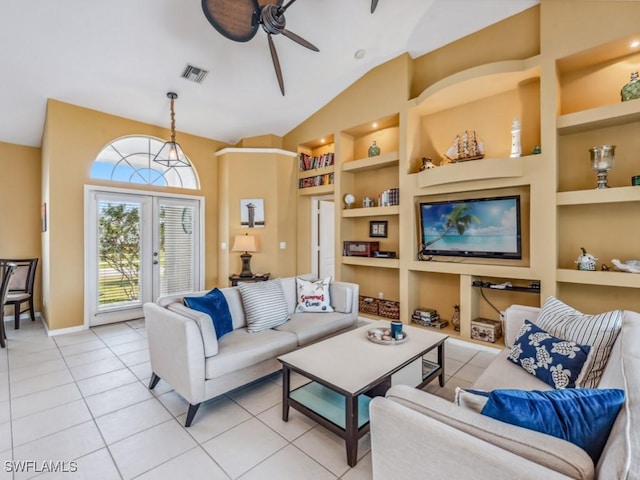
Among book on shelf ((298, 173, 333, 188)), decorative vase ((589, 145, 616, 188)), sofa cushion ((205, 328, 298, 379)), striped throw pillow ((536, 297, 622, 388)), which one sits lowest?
sofa cushion ((205, 328, 298, 379))

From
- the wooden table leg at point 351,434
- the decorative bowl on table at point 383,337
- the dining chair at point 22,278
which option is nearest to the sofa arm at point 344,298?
the decorative bowl on table at point 383,337

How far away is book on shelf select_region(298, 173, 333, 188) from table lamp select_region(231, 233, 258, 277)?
1383 mm

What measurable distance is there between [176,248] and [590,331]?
210 inches

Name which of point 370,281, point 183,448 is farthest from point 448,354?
point 183,448

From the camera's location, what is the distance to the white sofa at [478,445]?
752 mm

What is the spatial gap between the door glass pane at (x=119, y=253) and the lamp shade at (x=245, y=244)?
58.1 inches

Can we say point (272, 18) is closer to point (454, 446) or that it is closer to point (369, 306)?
point (454, 446)

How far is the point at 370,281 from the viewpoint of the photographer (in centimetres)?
505

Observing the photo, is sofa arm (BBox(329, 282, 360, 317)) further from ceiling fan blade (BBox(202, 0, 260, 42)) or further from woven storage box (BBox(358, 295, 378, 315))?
ceiling fan blade (BBox(202, 0, 260, 42))

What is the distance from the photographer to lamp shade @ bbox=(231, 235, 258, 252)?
5.08 metres

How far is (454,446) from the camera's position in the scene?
2.86ft

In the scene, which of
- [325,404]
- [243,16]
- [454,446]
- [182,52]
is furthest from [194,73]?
[454,446]

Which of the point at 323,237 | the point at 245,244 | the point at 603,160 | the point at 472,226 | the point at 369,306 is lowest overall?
the point at 369,306

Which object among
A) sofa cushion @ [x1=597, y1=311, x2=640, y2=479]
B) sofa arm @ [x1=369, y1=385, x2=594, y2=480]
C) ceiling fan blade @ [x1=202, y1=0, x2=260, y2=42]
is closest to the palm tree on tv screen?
sofa cushion @ [x1=597, y1=311, x2=640, y2=479]
